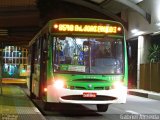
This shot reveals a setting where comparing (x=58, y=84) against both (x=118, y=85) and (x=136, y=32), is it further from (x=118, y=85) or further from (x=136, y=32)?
(x=136, y=32)

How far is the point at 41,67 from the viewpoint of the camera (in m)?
17.5

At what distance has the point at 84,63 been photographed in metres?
15.7

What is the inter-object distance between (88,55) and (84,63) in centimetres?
30

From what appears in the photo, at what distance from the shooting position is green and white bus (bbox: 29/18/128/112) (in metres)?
15.4

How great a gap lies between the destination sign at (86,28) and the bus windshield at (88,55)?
0.28 meters

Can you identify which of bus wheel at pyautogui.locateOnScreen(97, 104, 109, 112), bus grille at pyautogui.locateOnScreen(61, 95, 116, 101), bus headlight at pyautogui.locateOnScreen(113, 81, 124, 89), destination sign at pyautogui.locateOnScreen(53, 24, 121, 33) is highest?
destination sign at pyautogui.locateOnScreen(53, 24, 121, 33)

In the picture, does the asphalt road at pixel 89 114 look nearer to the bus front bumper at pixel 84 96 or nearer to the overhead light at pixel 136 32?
the bus front bumper at pixel 84 96

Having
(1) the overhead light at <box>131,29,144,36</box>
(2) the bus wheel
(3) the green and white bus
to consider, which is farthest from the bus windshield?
(1) the overhead light at <box>131,29,144,36</box>

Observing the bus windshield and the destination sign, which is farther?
the destination sign

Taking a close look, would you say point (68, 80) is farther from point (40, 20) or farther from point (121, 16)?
point (40, 20)

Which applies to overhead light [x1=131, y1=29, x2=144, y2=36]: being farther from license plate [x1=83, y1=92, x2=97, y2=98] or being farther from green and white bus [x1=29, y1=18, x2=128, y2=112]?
license plate [x1=83, y1=92, x2=97, y2=98]

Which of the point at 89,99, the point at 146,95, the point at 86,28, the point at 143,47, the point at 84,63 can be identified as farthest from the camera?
the point at 143,47

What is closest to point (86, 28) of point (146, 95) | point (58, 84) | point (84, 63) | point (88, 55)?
point (88, 55)

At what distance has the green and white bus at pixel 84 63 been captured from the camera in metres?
15.4
